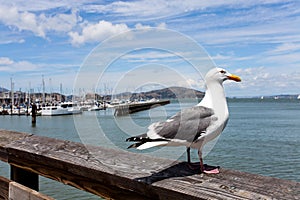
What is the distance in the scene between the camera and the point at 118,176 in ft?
6.20

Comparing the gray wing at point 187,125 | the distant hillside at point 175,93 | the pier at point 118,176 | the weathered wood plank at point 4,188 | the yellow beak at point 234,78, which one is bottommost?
the weathered wood plank at point 4,188

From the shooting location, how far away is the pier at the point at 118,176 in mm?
1592

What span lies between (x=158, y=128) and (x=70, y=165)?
626 millimetres

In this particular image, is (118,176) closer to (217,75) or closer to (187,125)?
(187,125)

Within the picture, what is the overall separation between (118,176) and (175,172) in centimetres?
33

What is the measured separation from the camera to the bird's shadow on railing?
1807 millimetres

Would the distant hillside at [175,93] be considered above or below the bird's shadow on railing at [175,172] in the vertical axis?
above

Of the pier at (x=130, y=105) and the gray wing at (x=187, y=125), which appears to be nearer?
the gray wing at (x=187, y=125)

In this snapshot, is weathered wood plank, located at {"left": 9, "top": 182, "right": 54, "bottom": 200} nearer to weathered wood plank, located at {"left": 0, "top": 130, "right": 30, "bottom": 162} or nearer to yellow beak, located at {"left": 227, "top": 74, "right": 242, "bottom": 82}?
weathered wood plank, located at {"left": 0, "top": 130, "right": 30, "bottom": 162}

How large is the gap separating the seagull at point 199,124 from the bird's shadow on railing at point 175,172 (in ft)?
0.19

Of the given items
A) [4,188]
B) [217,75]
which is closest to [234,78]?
[217,75]

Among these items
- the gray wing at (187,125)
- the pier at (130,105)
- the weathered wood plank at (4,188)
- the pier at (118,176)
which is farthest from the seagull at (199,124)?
the weathered wood plank at (4,188)

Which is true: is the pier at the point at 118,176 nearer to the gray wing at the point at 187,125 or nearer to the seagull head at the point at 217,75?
the gray wing at the point at 187,125

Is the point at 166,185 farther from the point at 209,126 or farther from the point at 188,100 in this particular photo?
the point at 188,100
